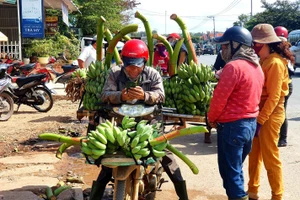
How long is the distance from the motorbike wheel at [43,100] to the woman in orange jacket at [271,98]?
22.4 ft

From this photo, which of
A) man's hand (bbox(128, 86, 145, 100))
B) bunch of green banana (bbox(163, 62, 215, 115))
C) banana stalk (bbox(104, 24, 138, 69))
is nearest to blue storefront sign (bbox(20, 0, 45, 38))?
banana stalk (bbox(104, 24, 138, 69))

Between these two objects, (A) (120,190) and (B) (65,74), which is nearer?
(A) (120,190)

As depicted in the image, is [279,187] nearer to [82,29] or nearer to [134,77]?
[134,77]

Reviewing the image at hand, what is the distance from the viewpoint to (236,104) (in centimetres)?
394

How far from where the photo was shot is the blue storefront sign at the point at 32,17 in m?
16.7

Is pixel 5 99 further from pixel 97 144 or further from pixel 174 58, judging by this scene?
pixel 97 144

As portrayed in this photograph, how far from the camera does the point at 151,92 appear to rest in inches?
157

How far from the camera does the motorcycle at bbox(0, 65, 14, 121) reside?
9352 millimetres

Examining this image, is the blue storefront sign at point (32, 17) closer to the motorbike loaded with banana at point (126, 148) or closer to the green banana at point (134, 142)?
the motorbike loaded with banana at point (126, 148)

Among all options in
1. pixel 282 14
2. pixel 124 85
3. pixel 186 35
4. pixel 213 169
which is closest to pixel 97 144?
pixel 124 85

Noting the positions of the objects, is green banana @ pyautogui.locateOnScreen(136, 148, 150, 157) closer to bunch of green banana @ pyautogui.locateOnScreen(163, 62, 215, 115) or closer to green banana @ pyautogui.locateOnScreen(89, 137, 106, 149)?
green banana @ pyautogui.locateOnScreen(89, 137, 106, 149)

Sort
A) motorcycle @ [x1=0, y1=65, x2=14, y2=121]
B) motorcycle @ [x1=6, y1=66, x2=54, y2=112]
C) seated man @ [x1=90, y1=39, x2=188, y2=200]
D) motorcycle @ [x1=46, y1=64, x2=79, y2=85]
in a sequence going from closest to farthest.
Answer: seated man @ [x1=90, y1=39, x2=188, y2=200], motorcycle @ [x1=0, y1=65, x2=14, y2=121], motorcycle @ [x1=6, y1=66, x2=54, y2=112], motorcycle @ [x1=46, y1=64, x2=79, y2=85]

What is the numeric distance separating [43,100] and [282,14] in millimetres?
33677

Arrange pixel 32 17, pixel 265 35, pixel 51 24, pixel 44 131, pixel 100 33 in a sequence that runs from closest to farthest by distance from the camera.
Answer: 1. pixel 265 35
2. pixel 100 33
3. pixel 44 131
4. pixel 32 17
5. pixel 51 24
